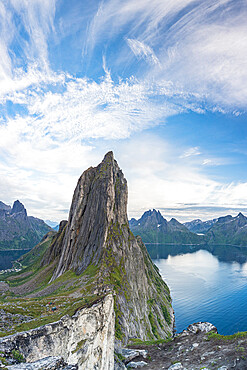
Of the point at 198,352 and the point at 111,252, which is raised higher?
the point at 111,252

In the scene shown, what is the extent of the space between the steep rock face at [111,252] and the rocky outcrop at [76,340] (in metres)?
23.5

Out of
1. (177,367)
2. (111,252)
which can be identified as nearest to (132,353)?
(177,367)

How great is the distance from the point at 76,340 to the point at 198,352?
1592 cm

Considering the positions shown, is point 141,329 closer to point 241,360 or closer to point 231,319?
point 241,360

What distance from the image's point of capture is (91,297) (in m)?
43.3

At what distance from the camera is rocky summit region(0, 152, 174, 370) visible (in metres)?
22.2

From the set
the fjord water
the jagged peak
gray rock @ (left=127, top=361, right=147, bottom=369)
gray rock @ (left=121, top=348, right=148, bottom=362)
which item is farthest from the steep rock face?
the fjord water

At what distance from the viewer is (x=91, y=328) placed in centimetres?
2630

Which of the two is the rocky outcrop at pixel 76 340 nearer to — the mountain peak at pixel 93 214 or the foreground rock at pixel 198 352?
the foreground rock at pixel 198 352

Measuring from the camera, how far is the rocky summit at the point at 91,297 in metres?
22.2

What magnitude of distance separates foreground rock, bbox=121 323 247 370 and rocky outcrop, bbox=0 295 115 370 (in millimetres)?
7004

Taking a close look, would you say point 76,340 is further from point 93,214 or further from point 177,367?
point 93,214

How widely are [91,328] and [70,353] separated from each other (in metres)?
4.07

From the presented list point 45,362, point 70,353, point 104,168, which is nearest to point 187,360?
point 70,353
